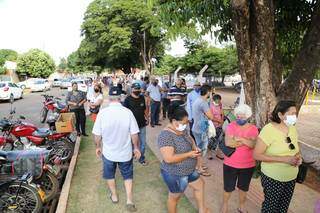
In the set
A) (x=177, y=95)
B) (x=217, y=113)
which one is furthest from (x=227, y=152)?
(x=177, y=95)

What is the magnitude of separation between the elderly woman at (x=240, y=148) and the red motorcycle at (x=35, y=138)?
13.9ft

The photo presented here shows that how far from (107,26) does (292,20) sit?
31977 mm

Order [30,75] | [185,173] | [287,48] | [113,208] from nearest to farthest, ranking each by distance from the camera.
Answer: [185,173]
[113,208]
[287,48]
[30,75]

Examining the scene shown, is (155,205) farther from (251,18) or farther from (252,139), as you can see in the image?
(251,18)

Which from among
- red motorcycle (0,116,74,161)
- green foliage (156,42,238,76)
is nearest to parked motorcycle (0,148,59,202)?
red motorcycle (0,116,74,161)

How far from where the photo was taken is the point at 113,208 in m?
5.16

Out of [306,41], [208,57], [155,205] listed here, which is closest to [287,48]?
[306,41]

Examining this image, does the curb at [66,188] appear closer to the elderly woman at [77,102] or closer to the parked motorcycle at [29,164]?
the parked motorcycle at [29,164]

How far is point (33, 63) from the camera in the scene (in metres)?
59.6

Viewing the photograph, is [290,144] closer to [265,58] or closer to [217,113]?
[265,58]

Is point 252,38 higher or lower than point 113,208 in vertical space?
higher

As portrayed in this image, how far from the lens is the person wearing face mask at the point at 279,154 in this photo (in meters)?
3.59

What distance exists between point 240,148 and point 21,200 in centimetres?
307

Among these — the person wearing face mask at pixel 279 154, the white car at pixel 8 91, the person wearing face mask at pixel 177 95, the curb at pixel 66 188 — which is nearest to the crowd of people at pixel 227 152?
the person wearing face mask at pixel 279 154
